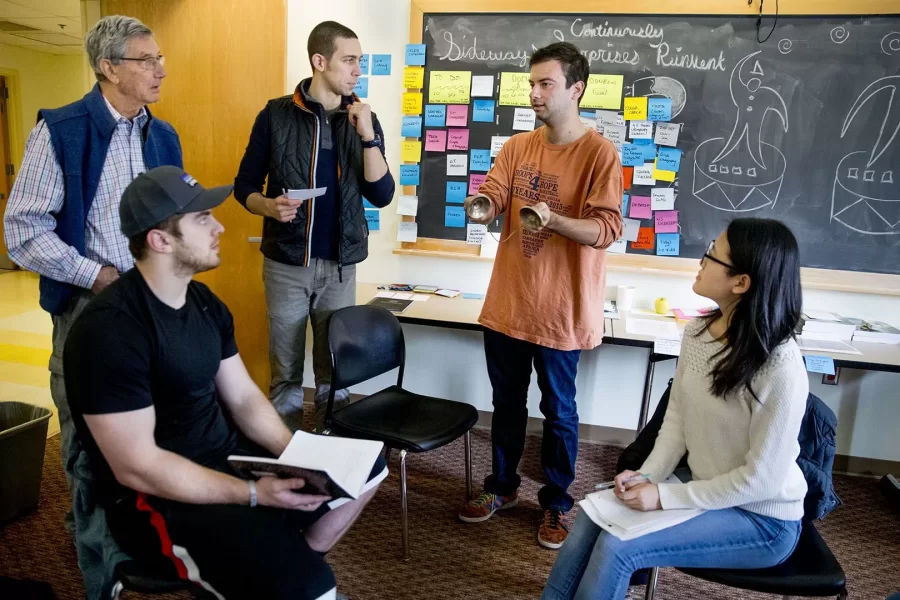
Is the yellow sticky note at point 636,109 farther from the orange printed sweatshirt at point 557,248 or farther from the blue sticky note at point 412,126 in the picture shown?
the blue sticky note at point 412,126

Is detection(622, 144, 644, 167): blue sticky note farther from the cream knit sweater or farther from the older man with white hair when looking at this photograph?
the older man with white hair

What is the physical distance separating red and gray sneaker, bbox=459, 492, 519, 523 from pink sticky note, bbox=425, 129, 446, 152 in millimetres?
1603

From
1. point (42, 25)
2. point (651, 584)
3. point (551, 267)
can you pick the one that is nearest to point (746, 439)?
point (651, 584)

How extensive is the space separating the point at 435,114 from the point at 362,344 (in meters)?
1.26

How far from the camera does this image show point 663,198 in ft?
9.50

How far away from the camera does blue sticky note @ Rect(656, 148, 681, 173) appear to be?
2850 mm

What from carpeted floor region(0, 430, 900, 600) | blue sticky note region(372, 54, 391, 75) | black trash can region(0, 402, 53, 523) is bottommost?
carpeted floor region(0, 430, 900, 600)

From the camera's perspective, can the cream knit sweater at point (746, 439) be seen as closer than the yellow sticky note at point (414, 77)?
Yes

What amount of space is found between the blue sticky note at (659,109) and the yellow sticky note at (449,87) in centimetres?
82

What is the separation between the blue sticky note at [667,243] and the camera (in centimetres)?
292

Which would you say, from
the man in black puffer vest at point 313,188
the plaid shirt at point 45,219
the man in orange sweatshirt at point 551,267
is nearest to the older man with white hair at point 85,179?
the plaid shirt at point 45,219

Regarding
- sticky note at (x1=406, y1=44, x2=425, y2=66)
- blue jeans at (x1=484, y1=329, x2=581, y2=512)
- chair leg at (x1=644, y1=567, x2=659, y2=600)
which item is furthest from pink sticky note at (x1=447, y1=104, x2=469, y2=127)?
chair leg at (x1=644, y1=567, x2=659, y2=600)

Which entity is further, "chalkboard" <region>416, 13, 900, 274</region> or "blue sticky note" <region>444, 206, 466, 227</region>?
"blue sticky note" <region>444, 206, 466, 227</region>

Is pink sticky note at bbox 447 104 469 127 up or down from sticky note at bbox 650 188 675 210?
up
